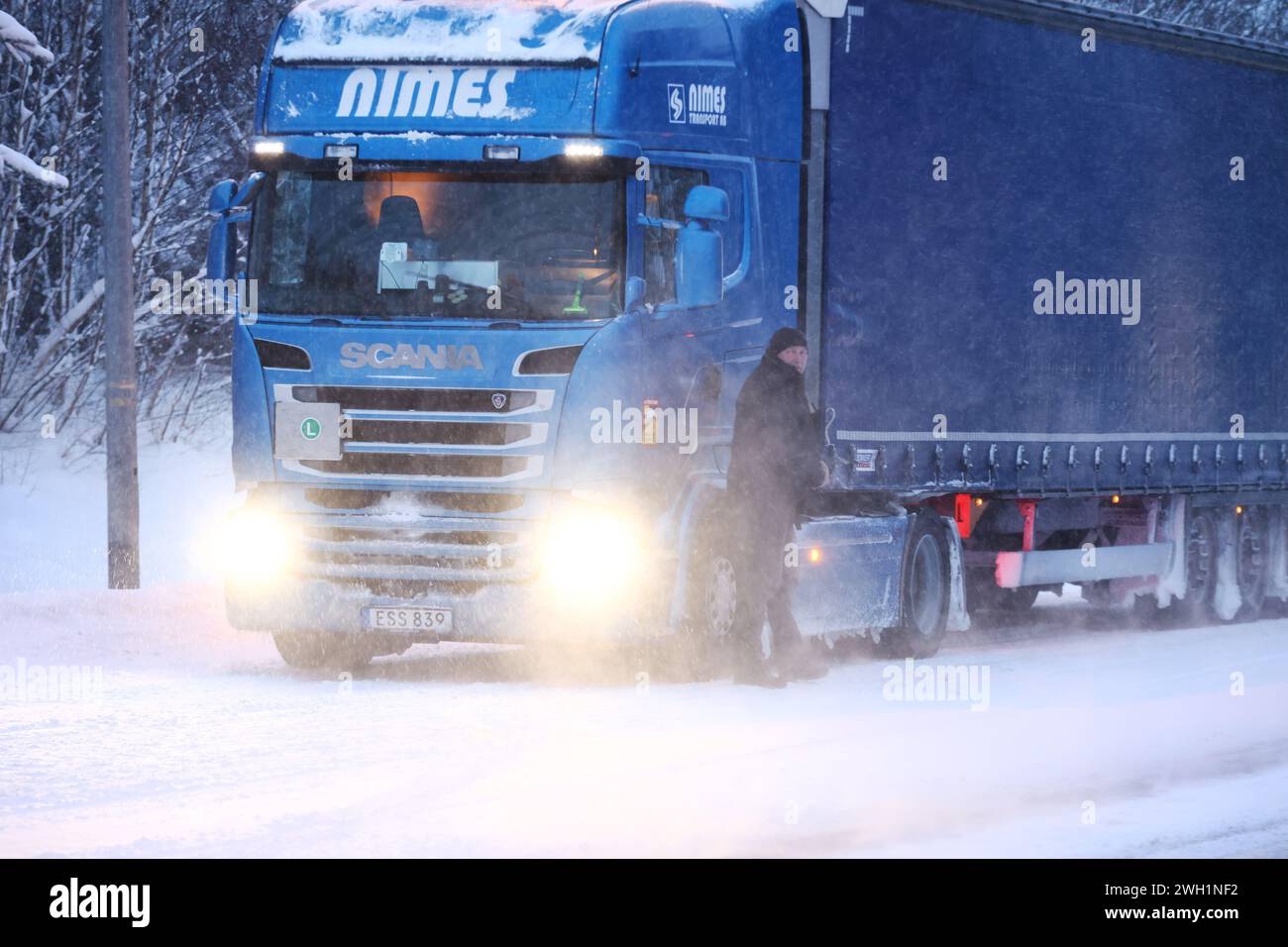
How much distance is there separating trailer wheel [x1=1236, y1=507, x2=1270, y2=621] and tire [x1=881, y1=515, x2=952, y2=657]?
534 cm

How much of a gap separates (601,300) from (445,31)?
1.93 m

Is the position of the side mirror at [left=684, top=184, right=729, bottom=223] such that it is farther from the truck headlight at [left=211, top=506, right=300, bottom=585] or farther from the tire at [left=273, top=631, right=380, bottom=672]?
the tire at [left=273, top=631, right=380, bottom=672]

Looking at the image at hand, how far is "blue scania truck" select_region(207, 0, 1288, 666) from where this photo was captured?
14328 mm

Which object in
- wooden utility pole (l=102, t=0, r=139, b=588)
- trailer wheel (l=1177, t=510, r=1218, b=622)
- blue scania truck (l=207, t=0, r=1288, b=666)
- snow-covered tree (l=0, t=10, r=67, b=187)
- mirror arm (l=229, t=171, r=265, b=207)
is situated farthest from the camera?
Result: snow-covered tree (l=0, t=10, r=67, b=187)

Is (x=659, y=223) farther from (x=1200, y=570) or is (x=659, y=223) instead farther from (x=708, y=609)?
(x=1200, y=570)

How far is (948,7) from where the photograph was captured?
17.0 meters

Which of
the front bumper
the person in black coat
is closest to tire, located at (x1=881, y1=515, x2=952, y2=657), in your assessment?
the person in black coat

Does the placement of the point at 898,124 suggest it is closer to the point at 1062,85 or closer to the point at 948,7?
the point at 948,7

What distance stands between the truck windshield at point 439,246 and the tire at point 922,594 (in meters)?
3.75

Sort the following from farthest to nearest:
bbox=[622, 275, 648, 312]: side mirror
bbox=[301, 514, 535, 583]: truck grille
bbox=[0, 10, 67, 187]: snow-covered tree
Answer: bbox=[0, 10, 67, 187]: snow-covered tree
bbox=[301, 514, 535, 583]: truck grille
bbox=[622, 275, 648, 312]: side mirror

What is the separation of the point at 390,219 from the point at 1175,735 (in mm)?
5234

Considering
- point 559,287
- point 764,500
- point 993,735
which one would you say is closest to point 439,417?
point 559,287

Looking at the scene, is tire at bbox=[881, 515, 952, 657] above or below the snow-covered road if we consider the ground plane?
above

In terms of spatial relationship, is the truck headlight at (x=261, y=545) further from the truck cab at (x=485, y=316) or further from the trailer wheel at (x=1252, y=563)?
the trailer wheel at (x=1252, y=563)
